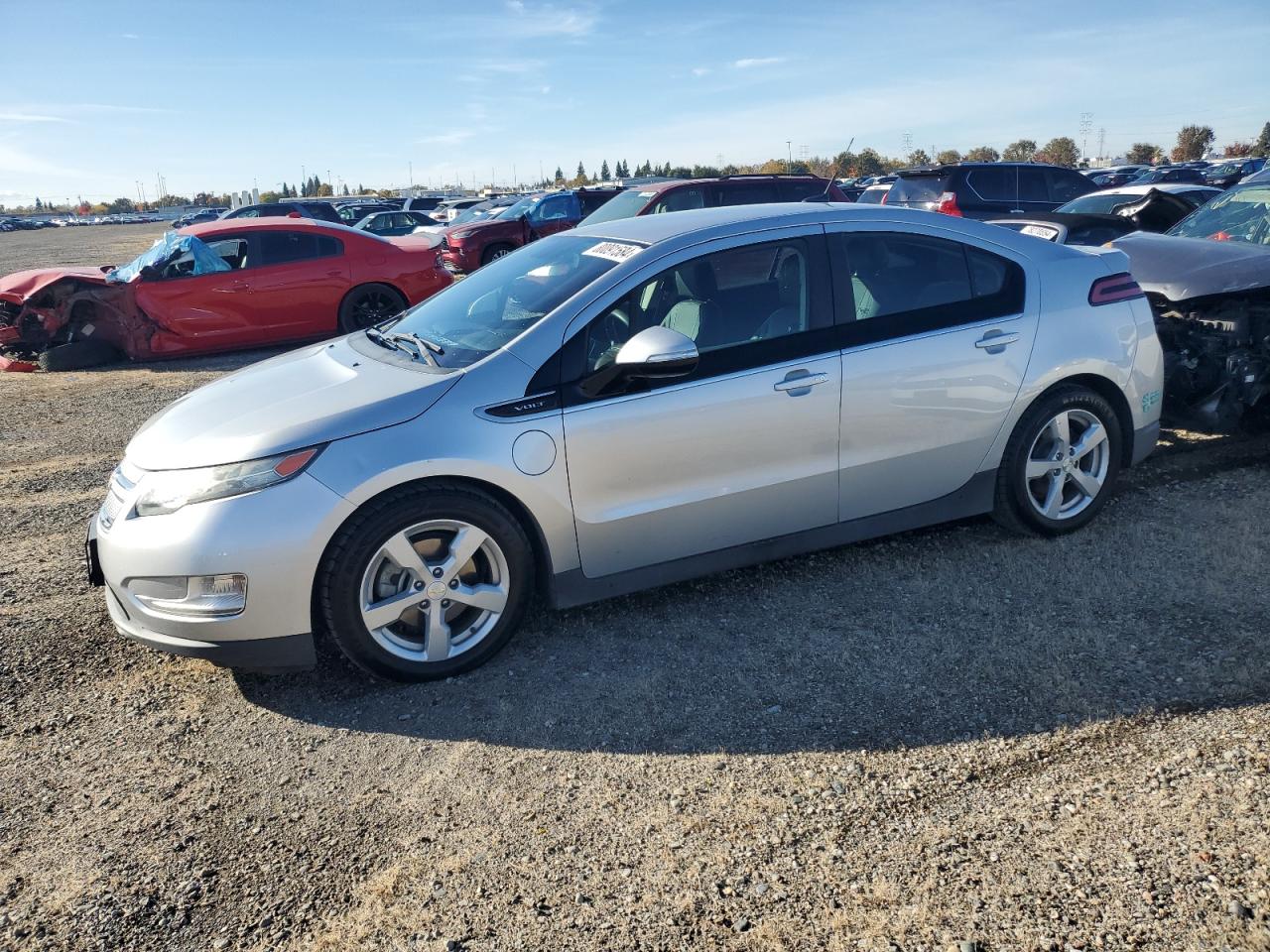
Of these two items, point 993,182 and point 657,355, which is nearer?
point 657,355

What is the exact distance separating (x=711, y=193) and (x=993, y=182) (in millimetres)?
4122

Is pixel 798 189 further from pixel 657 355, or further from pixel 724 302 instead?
pixel 657 355

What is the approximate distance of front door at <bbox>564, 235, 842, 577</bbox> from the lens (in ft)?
12.3

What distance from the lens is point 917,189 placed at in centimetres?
1338

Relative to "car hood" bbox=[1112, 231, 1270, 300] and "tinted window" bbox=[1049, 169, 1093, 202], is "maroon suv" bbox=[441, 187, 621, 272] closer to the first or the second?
"tinted window" bbox=[1049, 169, 1093, 202]

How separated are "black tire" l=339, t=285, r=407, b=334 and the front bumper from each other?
8001mm

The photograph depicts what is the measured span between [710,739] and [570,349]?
1.56 m

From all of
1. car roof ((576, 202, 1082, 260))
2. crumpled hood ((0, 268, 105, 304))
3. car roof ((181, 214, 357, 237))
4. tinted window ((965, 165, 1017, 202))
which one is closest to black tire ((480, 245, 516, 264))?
car roof ((181, 214, 357, 237))

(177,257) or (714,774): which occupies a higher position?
(177,257)

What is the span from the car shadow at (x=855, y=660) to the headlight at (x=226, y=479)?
2.68 feet

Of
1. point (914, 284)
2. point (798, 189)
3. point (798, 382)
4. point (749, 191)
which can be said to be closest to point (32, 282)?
point (749, 191)

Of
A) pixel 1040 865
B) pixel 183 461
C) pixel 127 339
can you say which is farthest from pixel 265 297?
pixel 1040 865

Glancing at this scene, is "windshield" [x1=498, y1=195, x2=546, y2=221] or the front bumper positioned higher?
"windshield" [x1=498, y1=195, x2=546, y2=221]

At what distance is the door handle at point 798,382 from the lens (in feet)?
13.0
